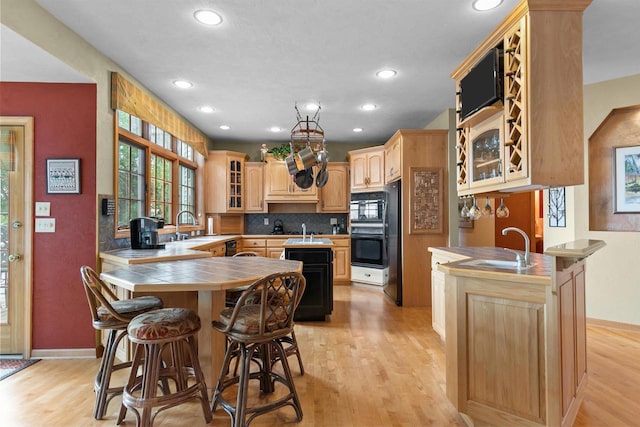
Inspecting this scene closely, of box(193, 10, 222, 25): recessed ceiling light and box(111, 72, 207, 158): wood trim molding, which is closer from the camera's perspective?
box(193, 10, 222, 25): recessed ceiling light

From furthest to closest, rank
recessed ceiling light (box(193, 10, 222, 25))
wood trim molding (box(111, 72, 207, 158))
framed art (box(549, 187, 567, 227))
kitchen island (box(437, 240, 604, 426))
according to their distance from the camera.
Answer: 1. framed art (box(549, 187, 567, 227))
2. wood trim molding (box(111, 72, 207, 158))
3. recessed ceiling light (box(193, 10, 222, 25))
4. kitchen island (box(437, 240, 604, 426))

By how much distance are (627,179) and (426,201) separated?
2.02 meters

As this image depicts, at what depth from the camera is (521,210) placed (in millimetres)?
6039

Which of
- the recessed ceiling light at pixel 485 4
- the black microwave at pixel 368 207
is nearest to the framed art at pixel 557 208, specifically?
the black microwave at pixel 368 207

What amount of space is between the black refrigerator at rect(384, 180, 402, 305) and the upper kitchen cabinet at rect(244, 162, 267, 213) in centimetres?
238

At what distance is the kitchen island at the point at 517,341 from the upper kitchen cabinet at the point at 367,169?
347cm

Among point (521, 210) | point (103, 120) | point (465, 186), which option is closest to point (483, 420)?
point (465, 186)

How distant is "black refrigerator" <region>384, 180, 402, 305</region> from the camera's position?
4.53 m

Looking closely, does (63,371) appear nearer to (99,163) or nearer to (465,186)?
(99,163)

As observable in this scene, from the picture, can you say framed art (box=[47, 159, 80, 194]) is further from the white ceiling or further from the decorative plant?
the decorative plant

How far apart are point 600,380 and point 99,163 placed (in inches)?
166

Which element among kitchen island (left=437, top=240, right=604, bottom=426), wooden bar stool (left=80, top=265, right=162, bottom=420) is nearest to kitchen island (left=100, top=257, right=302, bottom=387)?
wooden bar stool (left=80, top=265, right=162, bottom=420)

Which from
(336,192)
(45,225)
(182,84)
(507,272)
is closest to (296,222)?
(336,192)

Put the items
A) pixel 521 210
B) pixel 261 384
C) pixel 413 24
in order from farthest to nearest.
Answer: pixel 521 210 → pixel 413 24 → pixel 261 384
